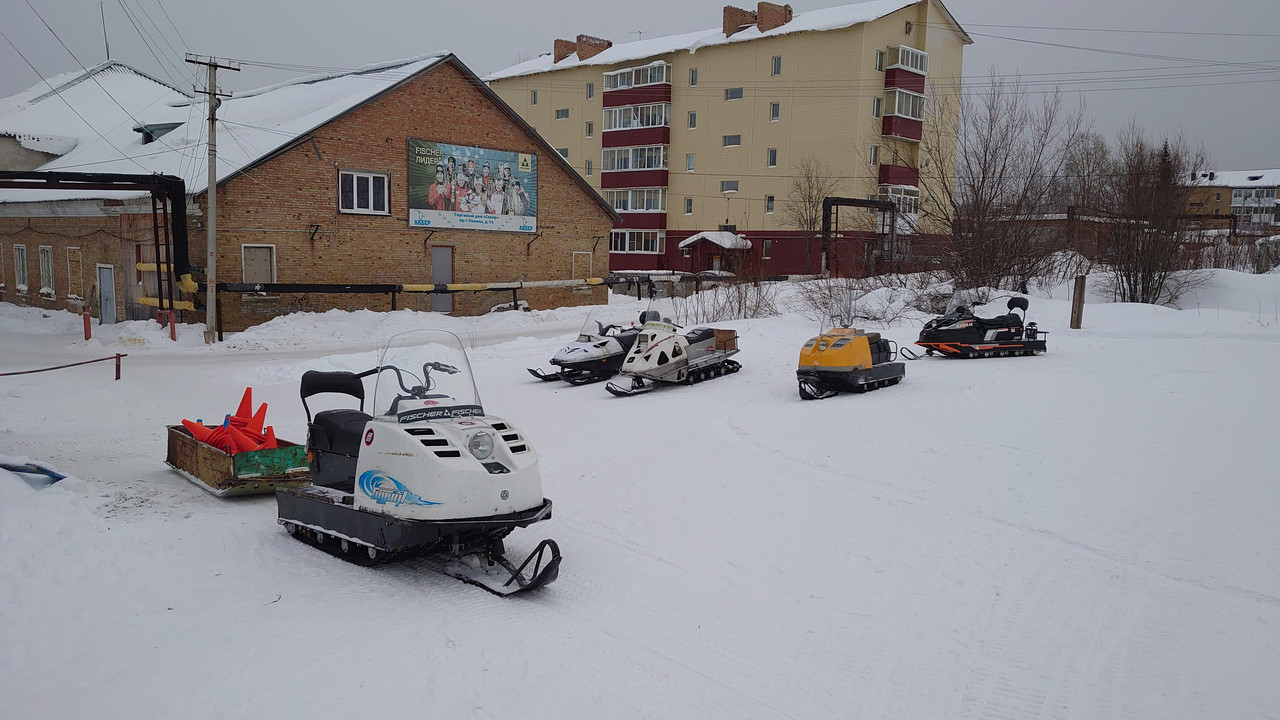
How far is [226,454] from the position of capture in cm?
862

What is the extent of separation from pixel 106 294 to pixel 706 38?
1282 inches

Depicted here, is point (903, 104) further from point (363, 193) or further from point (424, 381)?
point (424, 381)

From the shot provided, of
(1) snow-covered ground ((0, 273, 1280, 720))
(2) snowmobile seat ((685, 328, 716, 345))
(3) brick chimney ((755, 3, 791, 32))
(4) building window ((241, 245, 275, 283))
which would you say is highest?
(3) brick chimney ((755, 3, 791, 32))

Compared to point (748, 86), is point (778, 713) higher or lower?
lower

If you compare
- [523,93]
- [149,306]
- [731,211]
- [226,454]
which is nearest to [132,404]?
[226,454]

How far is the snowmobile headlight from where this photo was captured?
6207 mm

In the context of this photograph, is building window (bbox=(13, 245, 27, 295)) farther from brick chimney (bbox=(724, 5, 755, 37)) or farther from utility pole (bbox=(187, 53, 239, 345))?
brick chimney (bbox=(724, 5, 755, 37))

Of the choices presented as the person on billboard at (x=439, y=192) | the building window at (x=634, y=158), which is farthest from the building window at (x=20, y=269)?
the building window at (x=634, y=158)

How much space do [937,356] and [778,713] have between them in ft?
41.8

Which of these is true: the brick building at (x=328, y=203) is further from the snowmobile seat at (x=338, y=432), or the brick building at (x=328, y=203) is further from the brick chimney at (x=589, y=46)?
the brick chimney at (x=589, y=46)

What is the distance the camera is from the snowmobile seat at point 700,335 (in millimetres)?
15301

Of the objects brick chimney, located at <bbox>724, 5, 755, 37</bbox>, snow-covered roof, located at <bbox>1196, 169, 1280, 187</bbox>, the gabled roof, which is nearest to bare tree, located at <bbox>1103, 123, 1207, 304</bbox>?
the gabled roof

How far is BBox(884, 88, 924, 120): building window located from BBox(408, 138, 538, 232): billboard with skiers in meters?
20.7

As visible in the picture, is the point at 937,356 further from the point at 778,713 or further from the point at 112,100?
the point at 112,100
